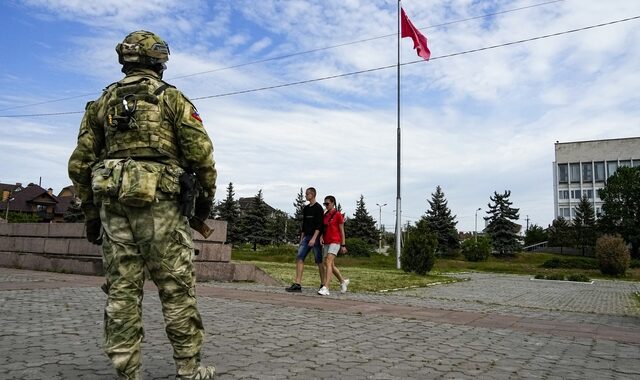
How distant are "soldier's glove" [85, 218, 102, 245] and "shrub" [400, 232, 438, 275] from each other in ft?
49.8

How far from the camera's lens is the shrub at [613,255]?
2769 cm

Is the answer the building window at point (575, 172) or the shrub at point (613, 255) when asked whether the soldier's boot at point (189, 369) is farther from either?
the building window at point (575, 172)

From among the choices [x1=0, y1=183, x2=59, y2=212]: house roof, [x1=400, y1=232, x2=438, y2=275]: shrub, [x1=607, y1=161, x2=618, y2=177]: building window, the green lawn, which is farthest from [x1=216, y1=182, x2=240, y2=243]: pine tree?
[x1=607, y1=161, x2=618, y2=177]: building window

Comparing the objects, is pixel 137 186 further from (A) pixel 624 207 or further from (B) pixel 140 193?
(A) pixel 624 207

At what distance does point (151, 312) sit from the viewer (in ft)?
19.8

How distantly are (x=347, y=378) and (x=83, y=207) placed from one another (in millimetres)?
2049

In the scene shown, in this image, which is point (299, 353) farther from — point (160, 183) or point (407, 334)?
point (160, 183)

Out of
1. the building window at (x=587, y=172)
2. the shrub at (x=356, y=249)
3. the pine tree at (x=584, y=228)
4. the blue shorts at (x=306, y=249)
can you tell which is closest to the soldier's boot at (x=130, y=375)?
the blue shorts at (x=306, y=249)

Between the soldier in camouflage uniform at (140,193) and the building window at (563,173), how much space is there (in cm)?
9245

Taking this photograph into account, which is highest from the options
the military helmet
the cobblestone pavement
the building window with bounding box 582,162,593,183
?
the building window with bounding box 582,162,593,183

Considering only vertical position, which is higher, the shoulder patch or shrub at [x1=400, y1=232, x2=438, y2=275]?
the shoulder patch

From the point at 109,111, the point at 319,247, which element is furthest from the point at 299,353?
the point at 319,247

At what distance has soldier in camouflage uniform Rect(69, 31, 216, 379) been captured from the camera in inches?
112

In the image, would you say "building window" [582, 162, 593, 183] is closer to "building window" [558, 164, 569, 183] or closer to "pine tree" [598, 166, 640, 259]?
"building window" [558, 164, 569, 183]
